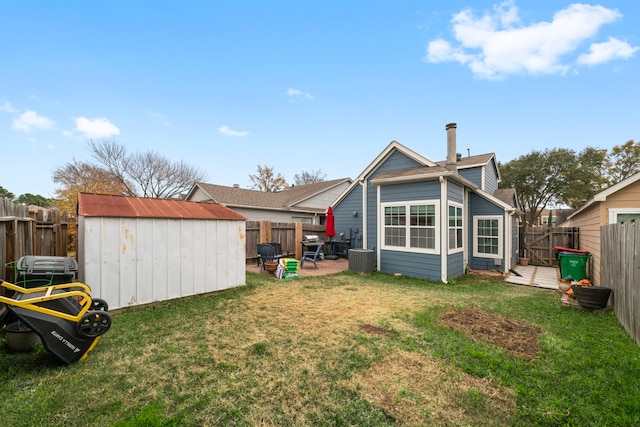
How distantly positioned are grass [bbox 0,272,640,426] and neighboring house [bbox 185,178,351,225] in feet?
39.2

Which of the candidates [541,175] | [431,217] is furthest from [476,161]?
[541,175]

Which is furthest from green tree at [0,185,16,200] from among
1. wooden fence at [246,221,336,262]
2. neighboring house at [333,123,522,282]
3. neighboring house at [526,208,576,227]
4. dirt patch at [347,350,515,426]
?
neighboring house at [526,208,576,227]

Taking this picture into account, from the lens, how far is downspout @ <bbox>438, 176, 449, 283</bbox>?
7.83 metres

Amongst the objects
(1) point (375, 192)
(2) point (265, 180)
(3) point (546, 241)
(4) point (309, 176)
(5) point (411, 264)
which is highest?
(4) point (309, 176)

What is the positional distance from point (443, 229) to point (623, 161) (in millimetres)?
31822

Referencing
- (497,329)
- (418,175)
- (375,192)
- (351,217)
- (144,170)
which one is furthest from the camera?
(144,170)

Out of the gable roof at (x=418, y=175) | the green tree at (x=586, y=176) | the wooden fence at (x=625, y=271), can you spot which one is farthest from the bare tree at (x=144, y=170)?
the green tree at (x=586, y=176)

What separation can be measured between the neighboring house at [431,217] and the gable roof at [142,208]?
5147 millimetres

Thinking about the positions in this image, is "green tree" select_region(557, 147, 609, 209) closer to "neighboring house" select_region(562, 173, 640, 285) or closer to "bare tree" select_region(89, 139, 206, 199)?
"neighboring house" select_region(562, 173, 640, 285)

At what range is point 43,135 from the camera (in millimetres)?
16422

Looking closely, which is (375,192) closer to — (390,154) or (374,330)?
(390,154)

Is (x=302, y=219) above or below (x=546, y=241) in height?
above

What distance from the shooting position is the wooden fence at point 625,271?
Result: 142 inches

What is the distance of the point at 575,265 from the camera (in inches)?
297
